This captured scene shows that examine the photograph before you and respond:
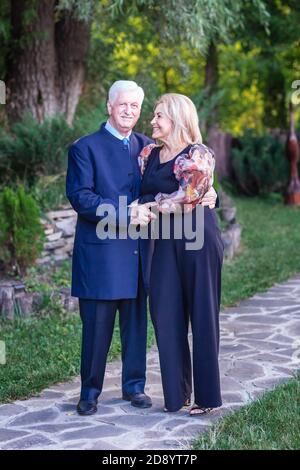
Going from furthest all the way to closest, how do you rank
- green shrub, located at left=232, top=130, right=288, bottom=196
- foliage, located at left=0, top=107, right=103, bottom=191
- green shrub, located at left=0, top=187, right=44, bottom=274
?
green shrub, located at left=232, top=130, right=288, bottom=196
foliage, located at left=0, top=107, right=103, bottom=191
green shrub, located at left=0, top=187, right=44, bottom=274

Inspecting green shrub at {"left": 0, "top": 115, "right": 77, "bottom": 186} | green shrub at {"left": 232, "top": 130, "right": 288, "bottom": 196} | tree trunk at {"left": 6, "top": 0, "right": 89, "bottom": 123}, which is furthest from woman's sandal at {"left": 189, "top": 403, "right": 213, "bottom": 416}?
green shrub at {"left": 232, "top": 130, "right": 288, "bottom": 196}

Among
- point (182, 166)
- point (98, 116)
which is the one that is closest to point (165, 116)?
point (182, 166)

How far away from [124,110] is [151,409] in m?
1.76

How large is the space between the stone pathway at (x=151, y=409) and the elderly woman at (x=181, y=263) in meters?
0.24

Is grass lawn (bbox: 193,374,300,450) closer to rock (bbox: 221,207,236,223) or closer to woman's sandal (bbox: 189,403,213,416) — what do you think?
woman's sandal (bbox: 189,403,213,416)

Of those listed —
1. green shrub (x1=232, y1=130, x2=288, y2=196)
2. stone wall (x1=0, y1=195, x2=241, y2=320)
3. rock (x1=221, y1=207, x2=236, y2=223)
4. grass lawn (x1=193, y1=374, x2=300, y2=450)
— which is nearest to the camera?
grass lawn (x1=193, y1=374, x2=300, y2=450)

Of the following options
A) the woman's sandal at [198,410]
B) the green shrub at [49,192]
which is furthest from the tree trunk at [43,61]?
the woman's sandal at [198,410]

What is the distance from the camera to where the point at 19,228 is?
283 inches

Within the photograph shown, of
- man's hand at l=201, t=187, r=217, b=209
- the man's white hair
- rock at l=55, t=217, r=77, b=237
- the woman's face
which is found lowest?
rock at l=55, t=217, r=77, b=237

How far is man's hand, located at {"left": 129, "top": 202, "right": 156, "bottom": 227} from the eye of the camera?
4.33 m

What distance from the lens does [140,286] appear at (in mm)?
4637

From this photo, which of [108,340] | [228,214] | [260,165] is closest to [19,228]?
[108,340]

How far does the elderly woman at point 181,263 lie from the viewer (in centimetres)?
432

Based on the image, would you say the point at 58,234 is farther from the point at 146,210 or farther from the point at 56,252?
the point at 146,210
